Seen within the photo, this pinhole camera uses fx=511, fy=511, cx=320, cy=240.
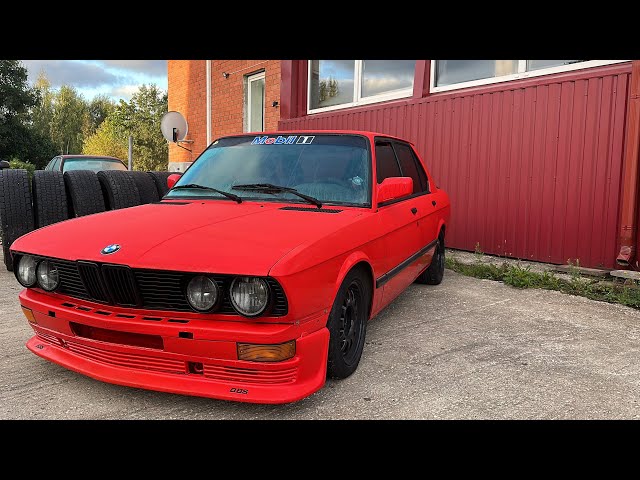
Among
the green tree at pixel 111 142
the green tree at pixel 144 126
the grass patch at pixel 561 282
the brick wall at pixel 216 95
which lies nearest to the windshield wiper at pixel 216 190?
the grass patch at pixel 561 282

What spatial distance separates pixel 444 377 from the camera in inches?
114

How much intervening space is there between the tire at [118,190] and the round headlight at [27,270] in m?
3.31

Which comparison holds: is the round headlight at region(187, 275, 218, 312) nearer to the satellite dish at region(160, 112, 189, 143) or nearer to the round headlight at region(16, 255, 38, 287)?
the round headlight at region(16, 255, 38, 287)

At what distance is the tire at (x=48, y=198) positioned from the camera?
5.49 m

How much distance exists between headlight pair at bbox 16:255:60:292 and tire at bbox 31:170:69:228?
10.2 feet

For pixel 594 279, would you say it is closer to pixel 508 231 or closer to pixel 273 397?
pixel 508 231

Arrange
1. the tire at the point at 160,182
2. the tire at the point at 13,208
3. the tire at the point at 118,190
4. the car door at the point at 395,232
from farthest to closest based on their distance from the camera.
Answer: the tire at the point at 160,182 → the tire at the point at 118,190 → the tire at the point at 13,208 → the car door at the point at 395,232

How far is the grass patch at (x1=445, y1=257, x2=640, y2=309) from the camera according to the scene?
4711mm

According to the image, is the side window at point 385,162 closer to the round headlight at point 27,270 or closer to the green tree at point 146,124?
the round headlight at point 27,270

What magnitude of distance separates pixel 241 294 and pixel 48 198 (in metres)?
4.25

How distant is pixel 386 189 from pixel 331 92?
22.3 ft

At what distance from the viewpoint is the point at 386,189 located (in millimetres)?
3285

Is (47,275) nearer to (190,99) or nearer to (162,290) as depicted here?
(162,290)
